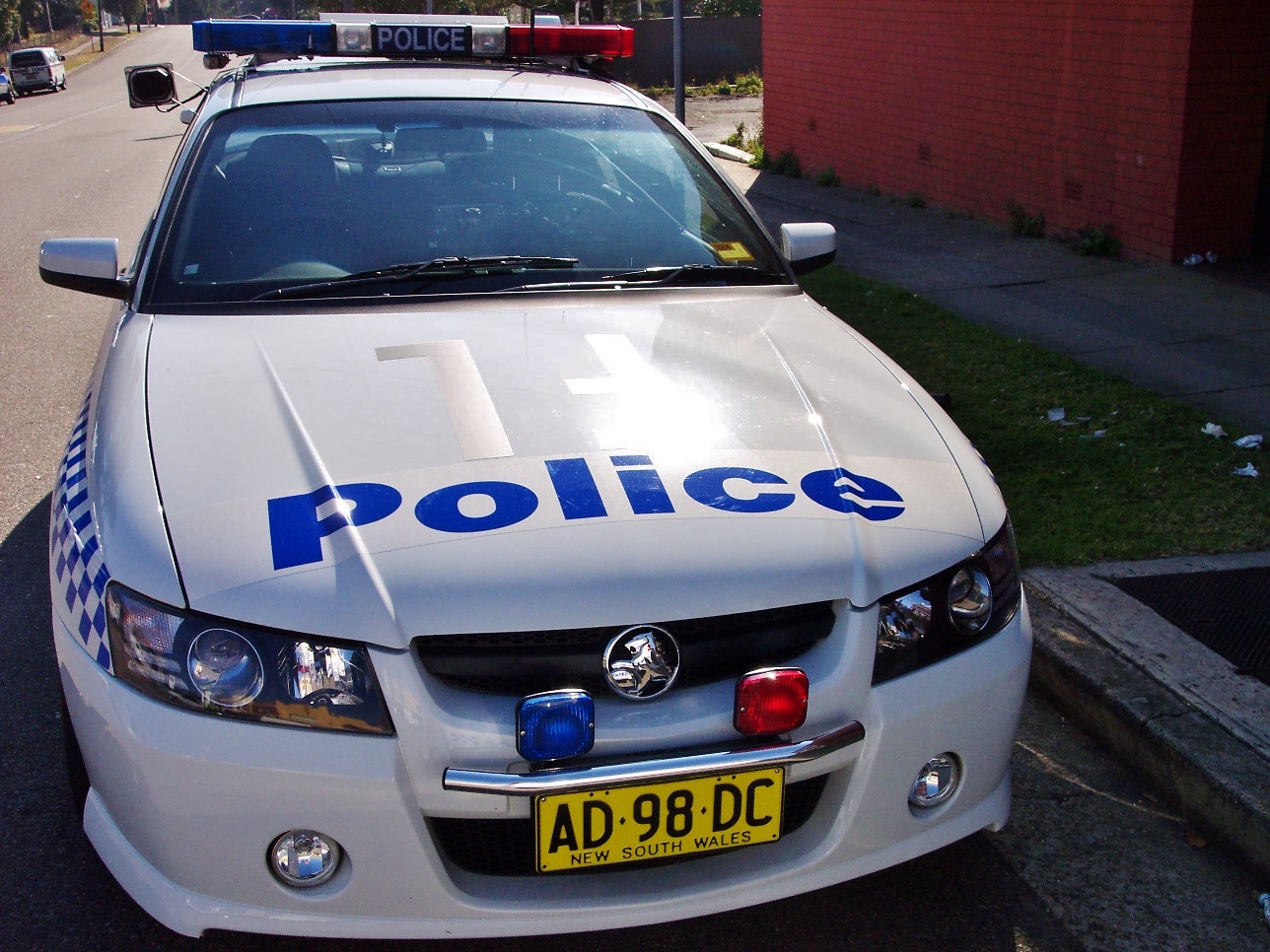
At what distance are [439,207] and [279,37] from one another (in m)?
1.62

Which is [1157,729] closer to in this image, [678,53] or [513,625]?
[513,625]

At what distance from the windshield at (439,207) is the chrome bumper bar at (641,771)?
5.05ft

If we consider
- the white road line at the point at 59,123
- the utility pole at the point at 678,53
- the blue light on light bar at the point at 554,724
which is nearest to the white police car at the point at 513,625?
the blue light on light bar at the point at 554,724

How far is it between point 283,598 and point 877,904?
4.66 feet

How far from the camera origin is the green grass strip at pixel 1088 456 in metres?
4.23

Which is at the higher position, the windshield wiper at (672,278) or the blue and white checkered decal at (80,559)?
the windshield wiper at (672,278)

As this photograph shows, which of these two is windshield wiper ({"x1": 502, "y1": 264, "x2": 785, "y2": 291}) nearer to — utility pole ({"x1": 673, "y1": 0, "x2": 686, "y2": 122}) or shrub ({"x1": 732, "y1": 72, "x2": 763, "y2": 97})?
utility pole ({"x1": 673, "y1": 0, "x2": 686, "y2": 122})

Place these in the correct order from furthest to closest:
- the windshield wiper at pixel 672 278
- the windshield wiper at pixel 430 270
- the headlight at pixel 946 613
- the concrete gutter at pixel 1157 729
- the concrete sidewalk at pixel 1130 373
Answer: the windshield wiper at pixel 672 278
the windshield wiper at pixel 430 270
the concrete sidewalk at pixel 1130 373
the concrete gutter at pixel 1157 729
the headlight at pixel 946 613

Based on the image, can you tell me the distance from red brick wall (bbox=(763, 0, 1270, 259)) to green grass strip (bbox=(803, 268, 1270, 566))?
268cm

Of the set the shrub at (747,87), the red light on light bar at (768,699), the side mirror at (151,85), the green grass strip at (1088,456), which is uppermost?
the side mirror at (151,85)

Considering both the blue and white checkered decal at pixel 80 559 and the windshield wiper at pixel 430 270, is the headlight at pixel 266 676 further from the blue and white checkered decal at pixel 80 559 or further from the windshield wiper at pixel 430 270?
the windshield wiper at pixel 430 270

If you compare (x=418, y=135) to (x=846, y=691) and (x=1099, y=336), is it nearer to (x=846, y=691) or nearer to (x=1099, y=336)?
(x=846, y=691)

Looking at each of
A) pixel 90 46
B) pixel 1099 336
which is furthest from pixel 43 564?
A: pixel 90 46

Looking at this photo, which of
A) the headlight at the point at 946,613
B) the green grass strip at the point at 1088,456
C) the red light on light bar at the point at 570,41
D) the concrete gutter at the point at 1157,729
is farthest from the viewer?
the red light on light bar at the point at 570,41
